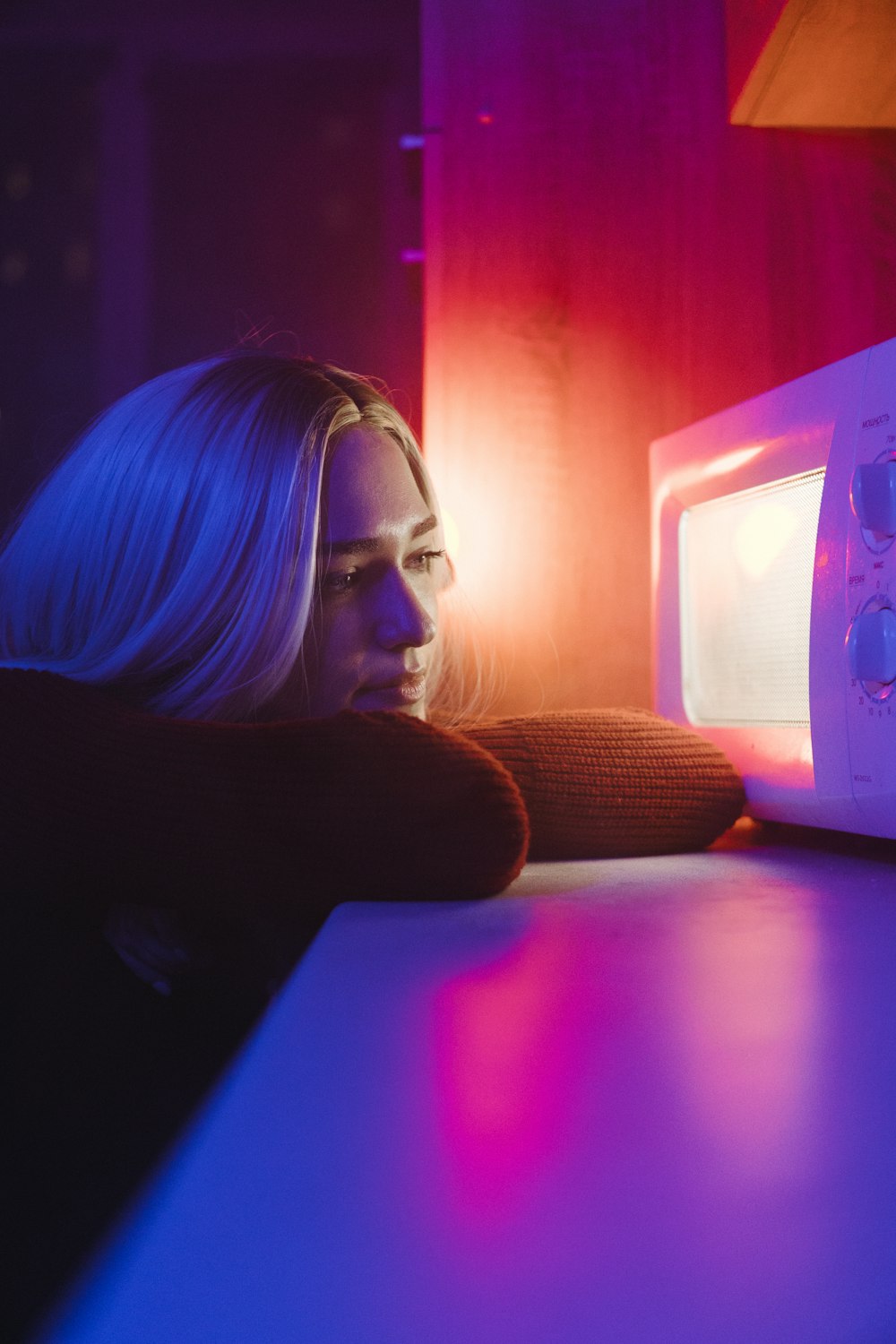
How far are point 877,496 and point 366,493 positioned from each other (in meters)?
0.34

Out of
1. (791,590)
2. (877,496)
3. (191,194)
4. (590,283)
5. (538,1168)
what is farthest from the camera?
(191,194)

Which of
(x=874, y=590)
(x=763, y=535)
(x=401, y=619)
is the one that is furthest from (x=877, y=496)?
(x=401, y=619)

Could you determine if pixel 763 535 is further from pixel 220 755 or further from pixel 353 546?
pixel 220 755

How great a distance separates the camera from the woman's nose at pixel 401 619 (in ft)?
2.32

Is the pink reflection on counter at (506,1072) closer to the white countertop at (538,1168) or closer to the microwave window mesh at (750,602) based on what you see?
the white countertop at (538,1168)

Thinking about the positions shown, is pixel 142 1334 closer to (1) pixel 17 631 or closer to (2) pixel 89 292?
(1) pixel 17 631

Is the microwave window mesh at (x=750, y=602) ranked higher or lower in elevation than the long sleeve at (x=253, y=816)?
higher

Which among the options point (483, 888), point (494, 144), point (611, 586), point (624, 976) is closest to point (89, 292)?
point (494, 144)

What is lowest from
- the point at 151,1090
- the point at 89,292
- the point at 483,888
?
the point at 151,1090

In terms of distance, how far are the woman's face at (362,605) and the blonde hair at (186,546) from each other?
0.02 m

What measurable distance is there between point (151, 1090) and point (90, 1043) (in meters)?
0.04

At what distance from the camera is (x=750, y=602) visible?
2.48 ft

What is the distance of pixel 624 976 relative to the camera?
1.12ft

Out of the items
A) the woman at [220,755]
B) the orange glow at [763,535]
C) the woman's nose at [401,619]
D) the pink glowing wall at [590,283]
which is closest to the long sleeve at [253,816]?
the woman at [220,755]
